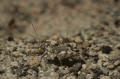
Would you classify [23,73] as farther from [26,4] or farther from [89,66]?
[26,4]

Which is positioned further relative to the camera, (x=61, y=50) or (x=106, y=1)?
(x=106, y=1)

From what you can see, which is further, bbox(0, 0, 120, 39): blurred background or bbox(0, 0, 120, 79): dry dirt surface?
bbox(0, 0, 120, 39): blurred background

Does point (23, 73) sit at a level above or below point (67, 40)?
below

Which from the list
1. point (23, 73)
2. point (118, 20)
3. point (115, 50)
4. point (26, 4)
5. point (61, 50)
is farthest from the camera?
point (26, 4)

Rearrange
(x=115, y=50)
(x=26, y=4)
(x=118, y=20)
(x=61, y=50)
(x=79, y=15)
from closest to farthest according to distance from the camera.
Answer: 1. (x=61, y=50)
2. (x=115, y=50)
3. (x=118, y=20)
4. (x=79, y=15)
5. (x=26, y=4)

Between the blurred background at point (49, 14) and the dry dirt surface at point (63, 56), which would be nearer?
the dry dirt surface at point (63, 56)

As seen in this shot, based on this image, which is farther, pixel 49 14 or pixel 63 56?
pixel 49 14

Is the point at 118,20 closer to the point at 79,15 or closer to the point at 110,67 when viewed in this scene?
the point at 79,15

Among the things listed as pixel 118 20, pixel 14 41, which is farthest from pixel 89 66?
pixel 118 20
